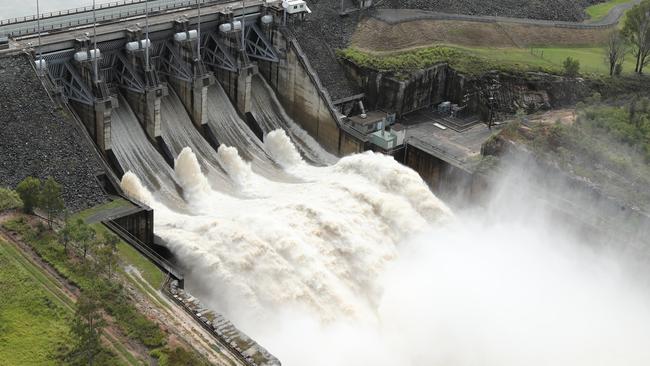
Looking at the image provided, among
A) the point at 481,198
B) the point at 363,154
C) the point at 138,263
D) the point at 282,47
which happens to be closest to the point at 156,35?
the point at 282,47

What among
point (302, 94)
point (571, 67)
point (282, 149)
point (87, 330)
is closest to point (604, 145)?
point (571, 67)

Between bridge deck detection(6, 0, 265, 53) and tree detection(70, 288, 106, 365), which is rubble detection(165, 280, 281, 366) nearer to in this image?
tree detection(70, 288, 106, 365)

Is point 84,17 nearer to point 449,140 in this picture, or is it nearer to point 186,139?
point 186,139

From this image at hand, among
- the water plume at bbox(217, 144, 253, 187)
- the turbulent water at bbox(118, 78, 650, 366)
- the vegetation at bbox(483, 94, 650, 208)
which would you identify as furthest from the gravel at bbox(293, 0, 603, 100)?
the vegetation at bbox(483, 94, 650, 208)

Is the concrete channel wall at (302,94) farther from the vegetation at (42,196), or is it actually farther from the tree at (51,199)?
the tree at (51,199)

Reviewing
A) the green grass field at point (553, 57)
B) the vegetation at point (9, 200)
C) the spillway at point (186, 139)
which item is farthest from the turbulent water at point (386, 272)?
the green grass field at point (553, 57)

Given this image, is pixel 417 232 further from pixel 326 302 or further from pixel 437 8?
pixel 437 8
